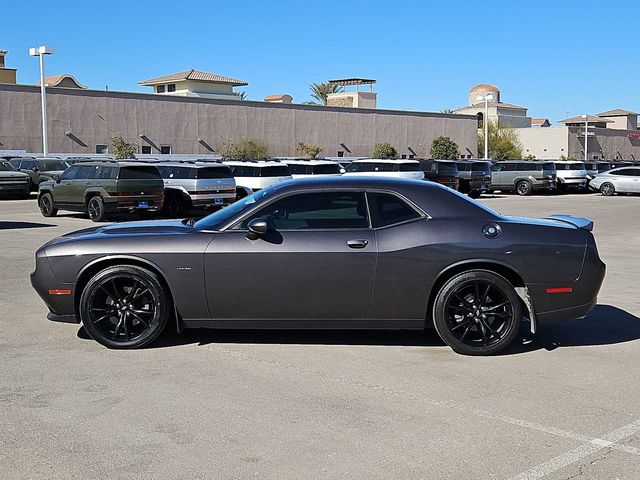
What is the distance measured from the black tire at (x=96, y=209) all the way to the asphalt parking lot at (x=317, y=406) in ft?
42.3

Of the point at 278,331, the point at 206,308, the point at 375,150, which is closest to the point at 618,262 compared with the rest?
the point at 278,331

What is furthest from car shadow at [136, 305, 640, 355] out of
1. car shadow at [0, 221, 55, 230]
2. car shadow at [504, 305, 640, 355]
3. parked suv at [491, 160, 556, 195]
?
parked suv at [491, 160, 556, 195]

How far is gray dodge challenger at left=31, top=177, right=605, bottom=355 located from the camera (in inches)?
279

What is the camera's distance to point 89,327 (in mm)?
7273

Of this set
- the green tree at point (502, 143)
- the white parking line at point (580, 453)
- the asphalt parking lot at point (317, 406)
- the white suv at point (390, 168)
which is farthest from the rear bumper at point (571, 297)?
the green tree at point (502, 143)

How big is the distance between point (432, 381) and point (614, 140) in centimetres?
9553

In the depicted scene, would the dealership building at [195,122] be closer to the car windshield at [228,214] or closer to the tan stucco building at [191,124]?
the tan stucco building at [191,124]

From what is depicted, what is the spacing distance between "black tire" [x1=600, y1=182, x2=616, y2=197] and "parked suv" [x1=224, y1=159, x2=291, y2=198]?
779 inches

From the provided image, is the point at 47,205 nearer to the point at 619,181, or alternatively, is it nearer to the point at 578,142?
the point at 619,181

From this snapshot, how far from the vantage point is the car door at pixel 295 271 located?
706cm

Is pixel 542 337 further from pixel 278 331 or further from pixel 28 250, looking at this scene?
pixel 28 250

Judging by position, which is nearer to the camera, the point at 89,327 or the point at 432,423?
the point at 432,423

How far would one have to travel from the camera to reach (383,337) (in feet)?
25.6

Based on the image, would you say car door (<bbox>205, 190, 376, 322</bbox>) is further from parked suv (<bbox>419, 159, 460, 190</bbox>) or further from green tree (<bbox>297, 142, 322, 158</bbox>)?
green tree (<bbox>297, 142, 322, 158</bbox>)
